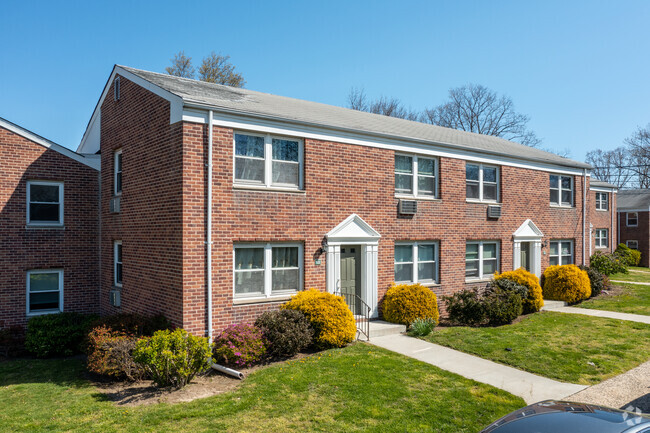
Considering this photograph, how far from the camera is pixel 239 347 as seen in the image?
994 centimetres

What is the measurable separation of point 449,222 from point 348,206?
452 cm

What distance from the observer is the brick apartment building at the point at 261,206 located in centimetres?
1084

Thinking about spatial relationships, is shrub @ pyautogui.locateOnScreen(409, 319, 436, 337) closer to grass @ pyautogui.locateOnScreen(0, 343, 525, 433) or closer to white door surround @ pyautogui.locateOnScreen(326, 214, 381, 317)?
white door surround @ pyautogui.locateOnScreen(326, 214, 381, 317)

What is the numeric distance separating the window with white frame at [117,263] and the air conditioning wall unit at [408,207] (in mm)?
8794

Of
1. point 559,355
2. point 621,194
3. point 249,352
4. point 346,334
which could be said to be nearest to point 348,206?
point 346,334

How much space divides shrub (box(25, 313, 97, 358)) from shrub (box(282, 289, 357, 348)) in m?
6.21

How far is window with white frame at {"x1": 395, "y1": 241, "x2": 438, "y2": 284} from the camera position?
1484cm

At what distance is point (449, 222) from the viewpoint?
628 inches

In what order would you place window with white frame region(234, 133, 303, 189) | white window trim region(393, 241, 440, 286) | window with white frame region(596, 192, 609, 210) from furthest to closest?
window with white frame region(596, 192, 609, 210)
white window trim region(393, 241, 440, 286)
window with white frame region(234, 133, 303, 189)

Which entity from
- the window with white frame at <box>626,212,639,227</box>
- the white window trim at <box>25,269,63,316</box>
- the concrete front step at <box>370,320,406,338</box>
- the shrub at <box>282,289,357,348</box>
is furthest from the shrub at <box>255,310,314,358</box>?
the window with white frame at <box>626,212,639,227</box>

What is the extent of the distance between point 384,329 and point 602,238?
29303 millimetres

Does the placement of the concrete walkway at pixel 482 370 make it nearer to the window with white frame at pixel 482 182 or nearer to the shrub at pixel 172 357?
the shrub at pixel 172 357

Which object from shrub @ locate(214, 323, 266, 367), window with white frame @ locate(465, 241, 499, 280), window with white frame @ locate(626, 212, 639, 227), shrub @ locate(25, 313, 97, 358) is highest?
window with white frame @ locate(626, 212, 639, 227)

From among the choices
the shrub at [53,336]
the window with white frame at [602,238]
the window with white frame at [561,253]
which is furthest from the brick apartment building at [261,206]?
the window with white frame at [602,238]
